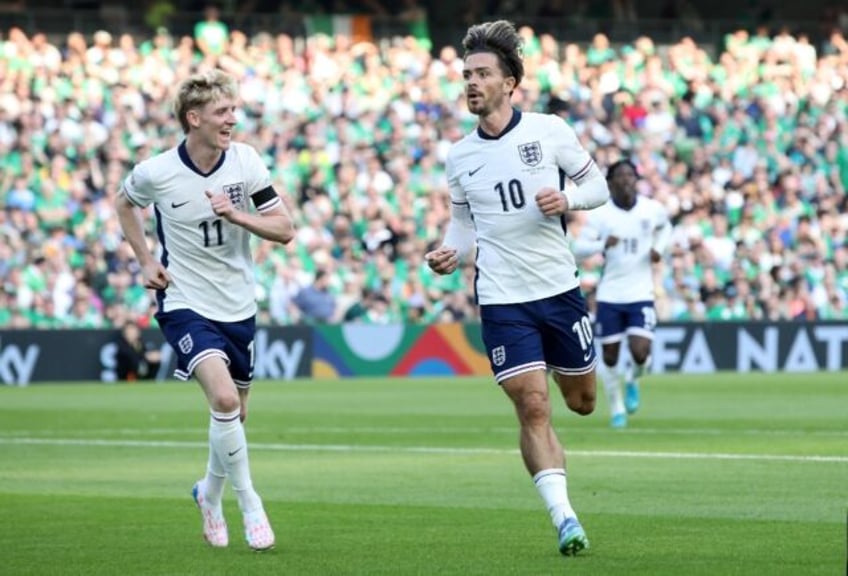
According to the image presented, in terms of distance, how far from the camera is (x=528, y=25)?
43031 mm

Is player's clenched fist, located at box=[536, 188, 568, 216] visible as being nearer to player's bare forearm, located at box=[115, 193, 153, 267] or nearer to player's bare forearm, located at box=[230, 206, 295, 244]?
player's bare forearm, located at box=[230, 206, 295, 244]

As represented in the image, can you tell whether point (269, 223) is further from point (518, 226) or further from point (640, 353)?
point (640, 353)

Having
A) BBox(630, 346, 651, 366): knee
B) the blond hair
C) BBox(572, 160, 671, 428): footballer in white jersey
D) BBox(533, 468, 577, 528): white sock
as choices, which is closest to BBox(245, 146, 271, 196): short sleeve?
the blond hair

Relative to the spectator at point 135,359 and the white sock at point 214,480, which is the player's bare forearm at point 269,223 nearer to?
the white sock at point 214,480

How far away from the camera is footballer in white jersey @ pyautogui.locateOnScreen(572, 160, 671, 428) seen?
21672 millimetres

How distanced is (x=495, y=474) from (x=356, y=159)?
20555 millimetres

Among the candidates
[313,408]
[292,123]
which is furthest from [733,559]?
[292,123]

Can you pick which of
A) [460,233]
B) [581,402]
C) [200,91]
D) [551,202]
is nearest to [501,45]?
[551,202]

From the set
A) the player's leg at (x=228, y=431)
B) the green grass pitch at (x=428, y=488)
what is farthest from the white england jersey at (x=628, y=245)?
the player's leg at (x=228, y=431)

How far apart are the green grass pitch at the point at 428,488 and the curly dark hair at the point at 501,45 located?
257 cm

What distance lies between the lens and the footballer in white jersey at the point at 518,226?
35.1ft

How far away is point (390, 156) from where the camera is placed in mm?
36188

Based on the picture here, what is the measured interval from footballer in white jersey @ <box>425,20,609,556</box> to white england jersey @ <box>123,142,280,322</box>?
1.18 meters

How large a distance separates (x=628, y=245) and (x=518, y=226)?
11.1 m
